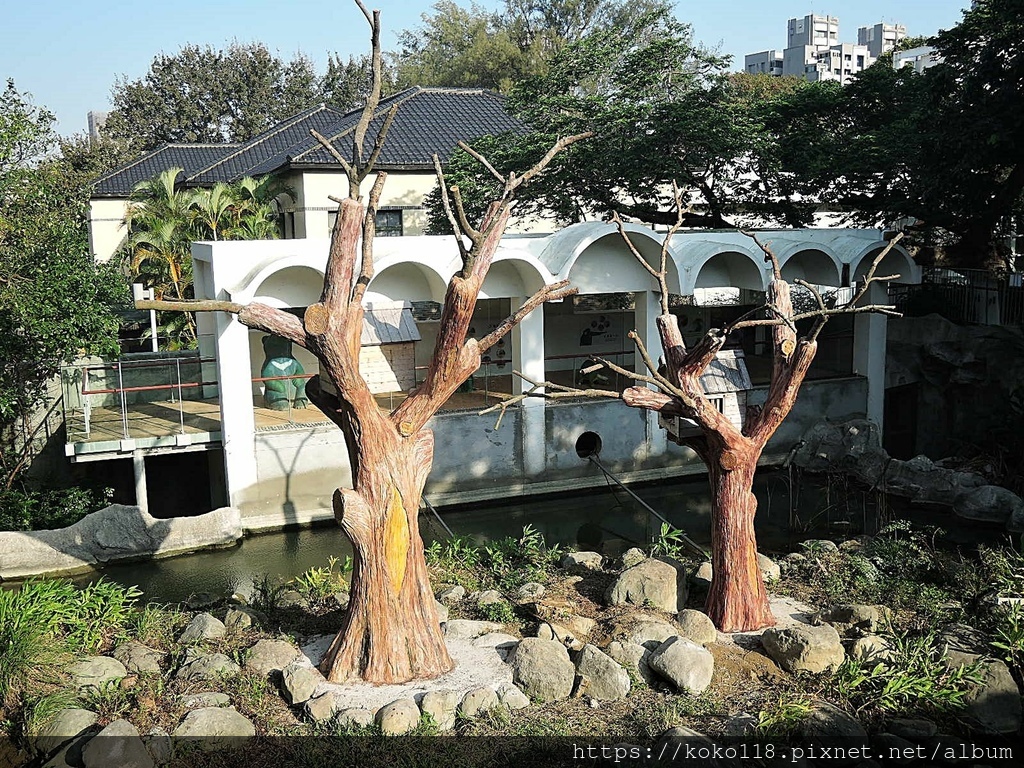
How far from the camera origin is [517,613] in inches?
397

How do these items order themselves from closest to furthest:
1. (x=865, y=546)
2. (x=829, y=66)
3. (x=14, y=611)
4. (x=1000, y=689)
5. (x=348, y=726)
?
(x=348, y=726), (x=1000, y=689), (x=14, y=611), (x=865, y=546), (x=829, y=66)

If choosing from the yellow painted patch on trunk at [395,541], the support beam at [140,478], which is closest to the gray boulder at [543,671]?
the yellow painted patch on trunk at [395,541]

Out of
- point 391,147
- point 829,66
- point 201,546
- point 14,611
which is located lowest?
point 201,546

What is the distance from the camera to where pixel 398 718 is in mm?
7570

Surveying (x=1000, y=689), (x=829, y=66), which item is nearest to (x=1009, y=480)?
(x=1000, y=689)

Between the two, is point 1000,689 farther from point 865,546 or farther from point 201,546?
point 201,546

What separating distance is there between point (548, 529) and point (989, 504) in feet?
22.5

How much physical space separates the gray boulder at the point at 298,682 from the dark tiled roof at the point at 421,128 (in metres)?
15.8

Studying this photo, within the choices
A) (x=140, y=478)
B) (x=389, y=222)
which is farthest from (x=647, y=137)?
(x=140, y=478)

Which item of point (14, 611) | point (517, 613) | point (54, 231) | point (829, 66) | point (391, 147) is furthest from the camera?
point (829, 66)

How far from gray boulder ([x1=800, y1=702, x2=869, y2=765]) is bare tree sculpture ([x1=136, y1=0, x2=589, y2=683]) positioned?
9.66 feet

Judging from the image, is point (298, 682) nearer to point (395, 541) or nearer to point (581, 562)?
point (395, 541)

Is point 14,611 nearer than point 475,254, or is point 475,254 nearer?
point 475,254

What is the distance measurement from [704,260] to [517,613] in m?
9.28
